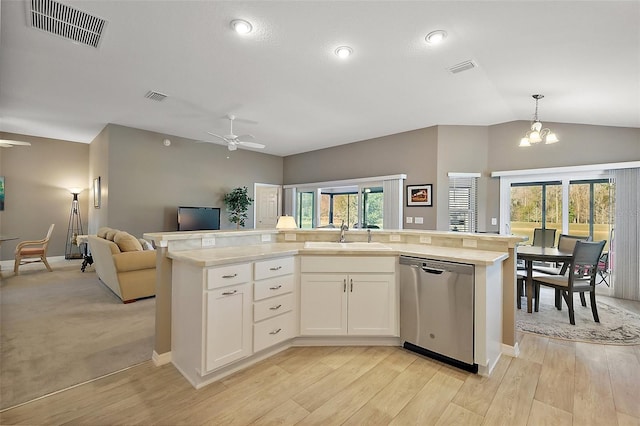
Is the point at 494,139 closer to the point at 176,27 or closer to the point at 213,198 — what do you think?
the point at 176,27

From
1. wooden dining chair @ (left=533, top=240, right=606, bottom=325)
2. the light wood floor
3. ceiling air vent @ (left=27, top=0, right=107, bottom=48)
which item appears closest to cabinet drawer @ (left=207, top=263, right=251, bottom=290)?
the light wood floor

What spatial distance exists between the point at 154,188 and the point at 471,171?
626cm

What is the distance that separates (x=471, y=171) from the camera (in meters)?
5.35

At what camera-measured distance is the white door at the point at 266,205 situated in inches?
305

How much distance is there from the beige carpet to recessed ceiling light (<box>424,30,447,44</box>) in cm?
369

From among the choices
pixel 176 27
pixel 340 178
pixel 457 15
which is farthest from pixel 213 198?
pixel 457 15

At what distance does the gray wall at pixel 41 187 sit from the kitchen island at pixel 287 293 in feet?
21.5

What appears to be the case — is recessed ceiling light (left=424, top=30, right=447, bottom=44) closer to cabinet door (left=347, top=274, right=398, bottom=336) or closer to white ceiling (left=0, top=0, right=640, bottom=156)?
white ceiling (left=0, top=0, right=640, bottom=156)

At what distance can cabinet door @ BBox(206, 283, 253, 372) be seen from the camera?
2.04 m

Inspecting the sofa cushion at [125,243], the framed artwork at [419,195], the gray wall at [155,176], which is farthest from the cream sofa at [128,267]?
the framed artwork at [419,195]

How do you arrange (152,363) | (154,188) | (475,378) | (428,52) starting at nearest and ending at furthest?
(475,378) < (152,363) < (428,52) < (154,188)

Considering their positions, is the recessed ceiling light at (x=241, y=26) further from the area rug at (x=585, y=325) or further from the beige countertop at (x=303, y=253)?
the area rug at (x=585, y=325)

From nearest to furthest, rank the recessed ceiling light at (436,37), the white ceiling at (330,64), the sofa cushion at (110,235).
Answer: the white ceiling at (330,64) → the recessed ceiling light at (436,37) → the sofa cushion at (110,235)

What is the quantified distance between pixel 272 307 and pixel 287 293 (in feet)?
0.61
